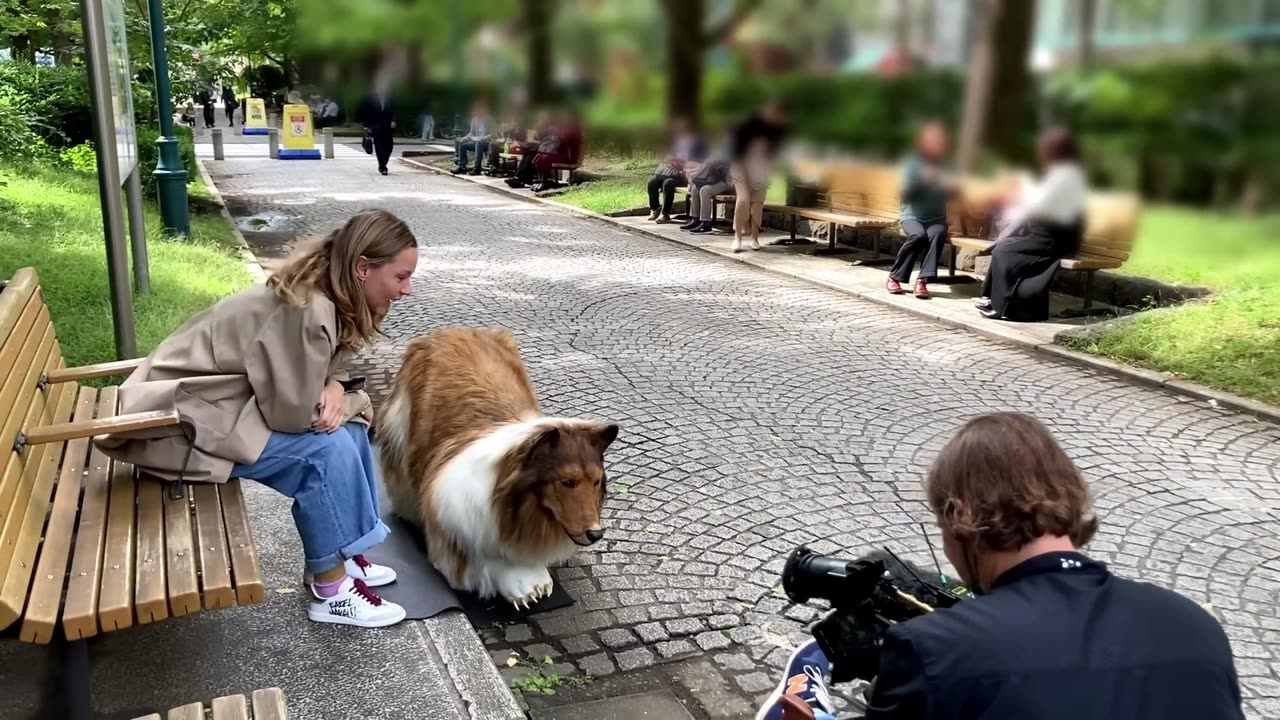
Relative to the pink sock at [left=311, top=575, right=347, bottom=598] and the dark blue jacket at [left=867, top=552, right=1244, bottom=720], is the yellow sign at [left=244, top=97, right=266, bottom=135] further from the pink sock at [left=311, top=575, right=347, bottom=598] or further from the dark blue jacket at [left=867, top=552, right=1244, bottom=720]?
the pink sock at [left=311, top=575, right=347, bottom=598]

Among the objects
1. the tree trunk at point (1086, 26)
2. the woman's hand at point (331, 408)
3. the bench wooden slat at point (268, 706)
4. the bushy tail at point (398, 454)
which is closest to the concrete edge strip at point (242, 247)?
the bushy tail at point (398, 454)

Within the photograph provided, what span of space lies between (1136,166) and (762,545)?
4177mm

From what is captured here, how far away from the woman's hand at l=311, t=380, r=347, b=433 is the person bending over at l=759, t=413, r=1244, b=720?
2.32 meters

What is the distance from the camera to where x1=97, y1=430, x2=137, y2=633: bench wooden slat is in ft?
8.05

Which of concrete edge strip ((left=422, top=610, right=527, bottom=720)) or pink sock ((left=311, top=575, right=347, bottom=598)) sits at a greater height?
pink sock ((left=311, top=575, right=347, bottom=598))

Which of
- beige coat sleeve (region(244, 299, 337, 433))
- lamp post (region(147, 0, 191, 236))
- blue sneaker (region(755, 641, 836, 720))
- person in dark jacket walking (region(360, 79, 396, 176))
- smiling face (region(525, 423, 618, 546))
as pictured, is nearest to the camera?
person in dark jacket walking (region(360, 79, 396, 176))

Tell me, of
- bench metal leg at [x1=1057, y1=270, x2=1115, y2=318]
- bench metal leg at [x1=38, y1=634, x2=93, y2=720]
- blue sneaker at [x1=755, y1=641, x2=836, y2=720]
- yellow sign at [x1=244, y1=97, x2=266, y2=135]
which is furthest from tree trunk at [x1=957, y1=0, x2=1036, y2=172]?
bench metal leg at [x1=1057, y1=270, x2=1115, y2=318]

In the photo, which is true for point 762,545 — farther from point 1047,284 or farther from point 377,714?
point 1047,284

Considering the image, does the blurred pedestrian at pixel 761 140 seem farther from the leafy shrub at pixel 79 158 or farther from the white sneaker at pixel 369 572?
the leafy shrub at pixel 79 158

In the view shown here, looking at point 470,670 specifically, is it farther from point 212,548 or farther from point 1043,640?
point 1043,640

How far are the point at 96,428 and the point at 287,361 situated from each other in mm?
574

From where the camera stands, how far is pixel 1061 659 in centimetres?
148

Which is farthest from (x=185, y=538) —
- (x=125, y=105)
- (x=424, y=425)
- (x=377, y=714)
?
(x=125, y=105)

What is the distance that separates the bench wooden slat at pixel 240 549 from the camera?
266cm
